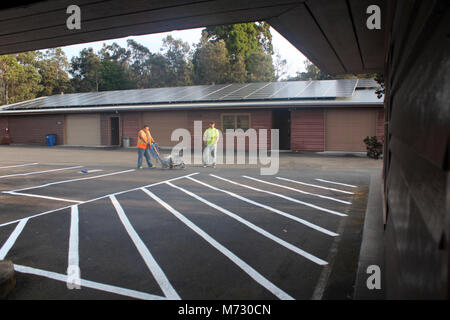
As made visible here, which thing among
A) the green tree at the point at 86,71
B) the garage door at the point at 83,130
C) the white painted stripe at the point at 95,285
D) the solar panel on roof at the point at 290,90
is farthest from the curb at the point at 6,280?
the green tree at the point at 86,71

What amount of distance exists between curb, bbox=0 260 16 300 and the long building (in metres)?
18.1

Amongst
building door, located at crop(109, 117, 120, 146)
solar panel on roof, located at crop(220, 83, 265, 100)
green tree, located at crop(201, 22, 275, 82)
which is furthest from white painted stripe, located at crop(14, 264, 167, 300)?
green tree, located at crop(201, 22, 275, 82)

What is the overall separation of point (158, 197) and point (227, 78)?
41975 mm

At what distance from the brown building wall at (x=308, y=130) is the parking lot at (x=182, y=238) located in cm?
1037

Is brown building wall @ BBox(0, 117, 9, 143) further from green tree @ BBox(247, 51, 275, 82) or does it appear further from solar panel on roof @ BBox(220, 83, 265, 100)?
green tree @ BBox(247, 51, 275, 82)

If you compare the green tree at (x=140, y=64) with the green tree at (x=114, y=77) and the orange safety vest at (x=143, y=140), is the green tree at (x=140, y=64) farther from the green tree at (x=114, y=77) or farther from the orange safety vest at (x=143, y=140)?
the orange safety vest at (x=143, y=140)

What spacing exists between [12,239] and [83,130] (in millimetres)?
24340

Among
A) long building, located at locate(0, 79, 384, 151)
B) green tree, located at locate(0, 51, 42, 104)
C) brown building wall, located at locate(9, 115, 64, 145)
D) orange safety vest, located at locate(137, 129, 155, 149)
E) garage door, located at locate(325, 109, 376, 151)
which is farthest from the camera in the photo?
green tree, located at locate(0, 51, 42, 104)

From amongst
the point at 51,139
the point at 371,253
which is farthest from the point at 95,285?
the point at 51,139

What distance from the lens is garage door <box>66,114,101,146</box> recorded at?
27672 millimetres

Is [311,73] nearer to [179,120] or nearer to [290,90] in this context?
[290,90]

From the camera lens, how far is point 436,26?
3.22ft
